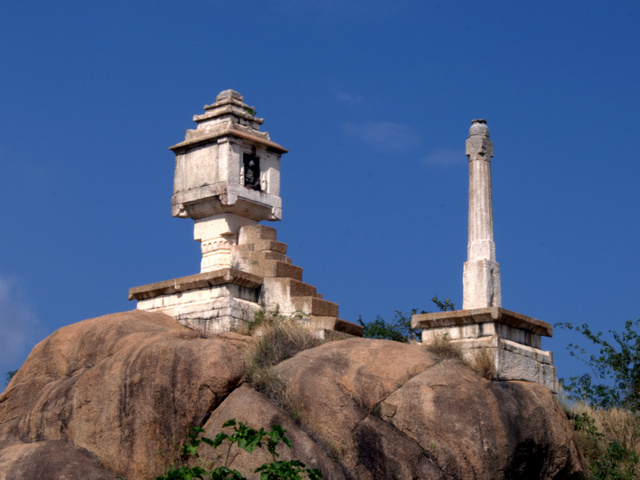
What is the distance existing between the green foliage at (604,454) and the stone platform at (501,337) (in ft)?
2.18

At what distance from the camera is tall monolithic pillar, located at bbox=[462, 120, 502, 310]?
13.6 m

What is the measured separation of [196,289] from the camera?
49.3 ft

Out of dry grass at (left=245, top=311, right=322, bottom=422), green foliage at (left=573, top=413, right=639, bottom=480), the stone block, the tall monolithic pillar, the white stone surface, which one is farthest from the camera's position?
the white stone surface

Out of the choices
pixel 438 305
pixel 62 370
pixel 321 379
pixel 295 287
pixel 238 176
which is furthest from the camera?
pixel 438 305

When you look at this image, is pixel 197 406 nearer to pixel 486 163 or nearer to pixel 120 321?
pixel 120 321

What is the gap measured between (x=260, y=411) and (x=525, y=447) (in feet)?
10.4

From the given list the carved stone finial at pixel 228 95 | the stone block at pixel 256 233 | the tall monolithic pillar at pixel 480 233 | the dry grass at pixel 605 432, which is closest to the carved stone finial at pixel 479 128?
the tall monolithic pillar at pixel 480 233

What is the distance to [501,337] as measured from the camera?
1330 cm

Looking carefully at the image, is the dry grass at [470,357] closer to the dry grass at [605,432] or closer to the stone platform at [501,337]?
the stone platform at [501,337]

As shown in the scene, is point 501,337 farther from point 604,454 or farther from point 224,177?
point 224,177

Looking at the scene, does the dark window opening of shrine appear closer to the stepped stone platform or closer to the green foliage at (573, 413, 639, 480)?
the stepped stone platform

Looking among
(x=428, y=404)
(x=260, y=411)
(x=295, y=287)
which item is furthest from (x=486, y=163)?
(x=260, y=411)

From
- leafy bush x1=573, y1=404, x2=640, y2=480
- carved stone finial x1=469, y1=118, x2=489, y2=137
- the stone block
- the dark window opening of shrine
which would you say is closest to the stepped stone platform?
the stone block

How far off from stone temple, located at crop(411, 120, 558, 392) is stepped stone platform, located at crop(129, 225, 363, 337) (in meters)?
1.55
